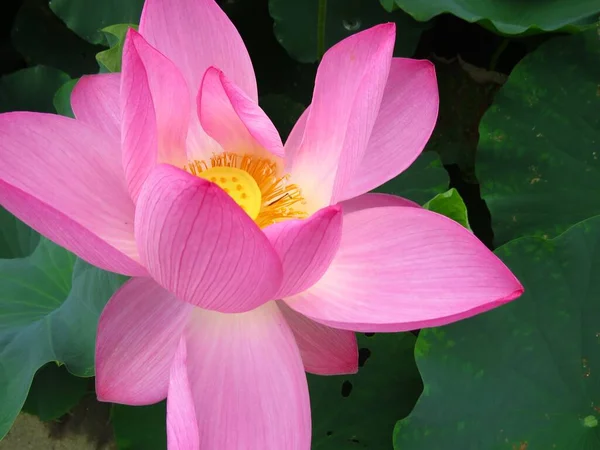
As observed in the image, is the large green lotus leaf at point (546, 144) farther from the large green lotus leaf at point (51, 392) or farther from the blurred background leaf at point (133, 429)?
the large green lotus leaf at point (51, 392)

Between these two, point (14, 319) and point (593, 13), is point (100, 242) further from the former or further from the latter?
point (593, 13)

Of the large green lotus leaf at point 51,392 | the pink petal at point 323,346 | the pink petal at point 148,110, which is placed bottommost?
the large green lotus leaf at point 51,392

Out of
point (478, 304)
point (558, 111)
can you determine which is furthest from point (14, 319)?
point (558, 111)

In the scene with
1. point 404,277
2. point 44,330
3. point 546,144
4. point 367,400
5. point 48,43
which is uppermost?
point 48,43

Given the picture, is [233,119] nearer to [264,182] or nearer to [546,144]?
[264,182]

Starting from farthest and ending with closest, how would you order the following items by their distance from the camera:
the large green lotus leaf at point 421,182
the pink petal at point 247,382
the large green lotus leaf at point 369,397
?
the large green lotus leaf at point 421,182 < the large green lotus leaf at point 369,397 < the pink petal at point 247,382

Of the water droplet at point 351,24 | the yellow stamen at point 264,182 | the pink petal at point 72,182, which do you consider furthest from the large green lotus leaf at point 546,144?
the pink petal at point 72,182

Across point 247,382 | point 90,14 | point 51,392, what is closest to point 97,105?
point 247,382
